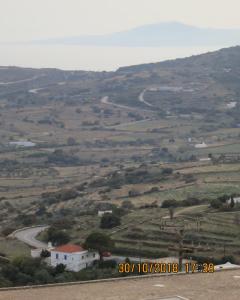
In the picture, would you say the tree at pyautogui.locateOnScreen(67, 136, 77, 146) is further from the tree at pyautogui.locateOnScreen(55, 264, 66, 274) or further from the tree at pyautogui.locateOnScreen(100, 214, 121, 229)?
the tree at pyautogui.locateOnScreen(55, 264, 66, 274)

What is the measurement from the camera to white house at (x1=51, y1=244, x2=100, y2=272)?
33000mm

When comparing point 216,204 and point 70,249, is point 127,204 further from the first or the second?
point 70,249

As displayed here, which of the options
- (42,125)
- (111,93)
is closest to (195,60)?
(111,93)

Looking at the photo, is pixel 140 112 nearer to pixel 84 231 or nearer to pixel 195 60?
pixel 195 60

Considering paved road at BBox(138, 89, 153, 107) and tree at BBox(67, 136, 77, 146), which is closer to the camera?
tree at BBox(67, 136, 77, 146)

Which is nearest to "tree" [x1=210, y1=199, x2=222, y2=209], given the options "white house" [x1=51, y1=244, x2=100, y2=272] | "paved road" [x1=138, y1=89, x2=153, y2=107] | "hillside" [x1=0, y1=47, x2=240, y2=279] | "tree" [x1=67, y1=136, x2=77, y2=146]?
"hillside" [x1=0, y1=47, x2=240, y2=279]

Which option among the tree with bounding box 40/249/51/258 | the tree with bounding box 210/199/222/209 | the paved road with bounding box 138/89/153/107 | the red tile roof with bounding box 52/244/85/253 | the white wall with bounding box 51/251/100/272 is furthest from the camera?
the paved road with bounding box 138/89/153/107

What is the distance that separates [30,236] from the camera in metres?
41.8

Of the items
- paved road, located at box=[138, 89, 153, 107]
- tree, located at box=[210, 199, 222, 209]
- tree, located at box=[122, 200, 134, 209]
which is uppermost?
tree, located at box=[210, 199, 222, 209]

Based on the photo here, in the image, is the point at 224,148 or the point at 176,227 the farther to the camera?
the point at 224,148

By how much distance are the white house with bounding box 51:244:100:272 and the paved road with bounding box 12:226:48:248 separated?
4766mm

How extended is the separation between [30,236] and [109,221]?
4.37m

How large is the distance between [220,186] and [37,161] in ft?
131

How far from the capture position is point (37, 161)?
90438 millimetres
